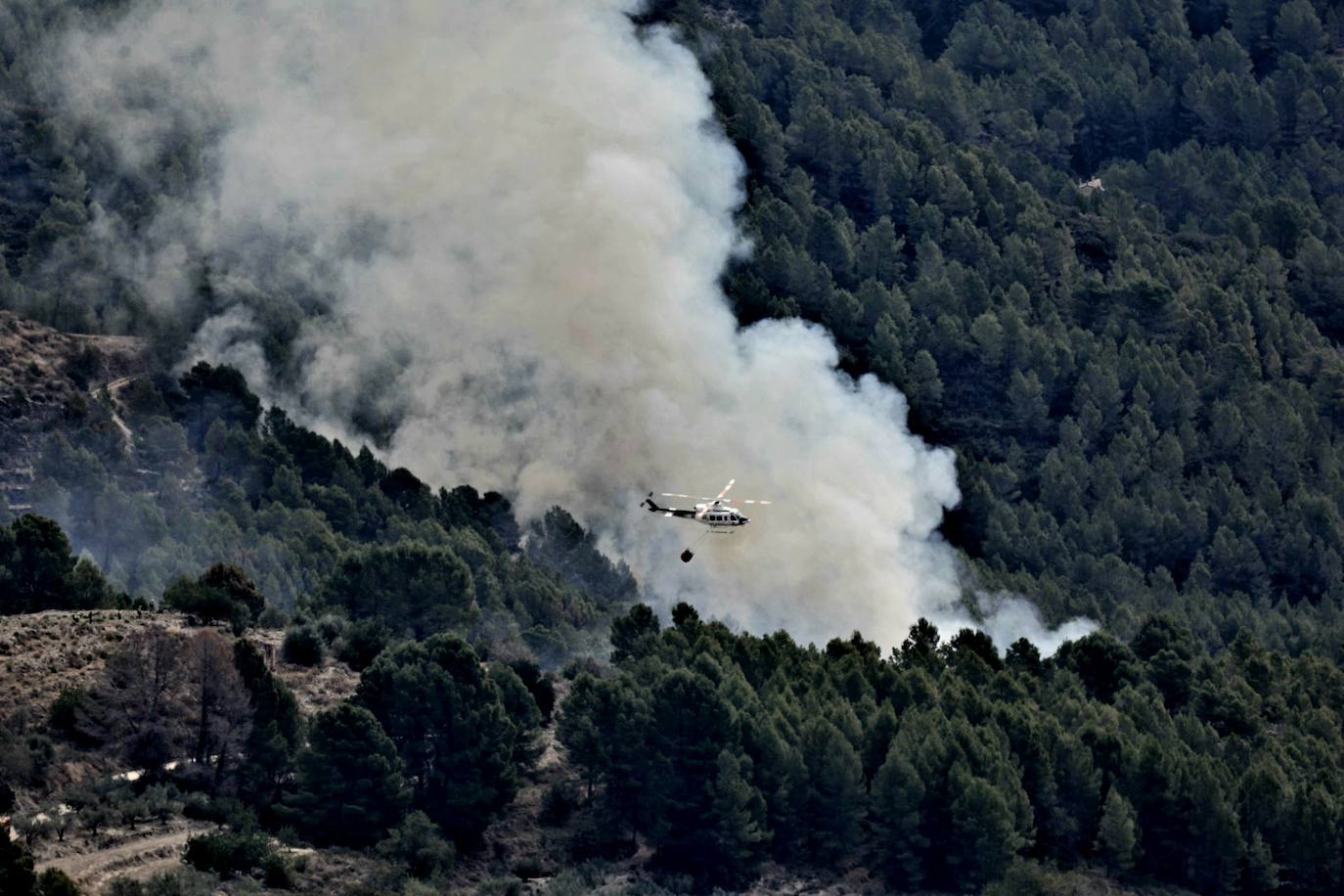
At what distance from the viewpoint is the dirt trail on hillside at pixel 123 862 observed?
123856 millimetres

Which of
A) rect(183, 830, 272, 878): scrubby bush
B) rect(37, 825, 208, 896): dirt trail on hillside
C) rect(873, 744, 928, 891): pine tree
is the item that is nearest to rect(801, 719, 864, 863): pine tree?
rect(873, 744, 928, 891): pine tree

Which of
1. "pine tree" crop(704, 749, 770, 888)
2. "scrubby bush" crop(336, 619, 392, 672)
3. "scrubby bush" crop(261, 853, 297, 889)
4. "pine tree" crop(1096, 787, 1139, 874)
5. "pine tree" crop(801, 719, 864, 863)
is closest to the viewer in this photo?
"scrubby bush" crop(261, 853, 297, 889)

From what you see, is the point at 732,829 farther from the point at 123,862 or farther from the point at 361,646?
the point at 123,862

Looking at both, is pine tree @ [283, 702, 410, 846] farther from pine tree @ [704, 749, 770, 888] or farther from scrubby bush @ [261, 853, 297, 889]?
pine tree @ [704, 749, 770, 888]

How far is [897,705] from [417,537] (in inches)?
1296

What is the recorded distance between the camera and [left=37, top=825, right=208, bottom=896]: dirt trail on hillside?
123856mm

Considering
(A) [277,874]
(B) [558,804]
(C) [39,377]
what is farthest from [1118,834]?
(C) [39,377]

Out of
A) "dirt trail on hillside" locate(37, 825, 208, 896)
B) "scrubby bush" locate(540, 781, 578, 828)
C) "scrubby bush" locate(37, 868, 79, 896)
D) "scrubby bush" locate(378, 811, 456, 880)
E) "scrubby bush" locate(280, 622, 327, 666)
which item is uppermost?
"scrubby bush" locate(280, 622, 327, 666)

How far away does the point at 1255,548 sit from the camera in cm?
19700

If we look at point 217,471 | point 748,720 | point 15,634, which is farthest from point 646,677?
point 217,471

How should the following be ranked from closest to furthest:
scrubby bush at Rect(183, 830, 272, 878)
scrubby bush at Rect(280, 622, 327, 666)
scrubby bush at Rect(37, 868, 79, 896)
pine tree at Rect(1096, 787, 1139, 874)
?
scrubby bush at Rect(37, 868, 79, 896) → scrubby bush at Rect(183, 830, 272, 878) → pine tree at Rect(1096, 787, 1139, 874) → scrubby bush at Rect(280, 622, 327, 666)

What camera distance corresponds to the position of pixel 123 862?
125625mm

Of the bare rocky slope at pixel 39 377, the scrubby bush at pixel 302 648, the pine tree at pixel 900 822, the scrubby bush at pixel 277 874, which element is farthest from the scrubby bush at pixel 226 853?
the bare rocky slope at pixel 39 377

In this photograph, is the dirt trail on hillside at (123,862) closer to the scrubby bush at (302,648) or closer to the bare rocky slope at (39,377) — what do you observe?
the scrubby bush at (302,648)
